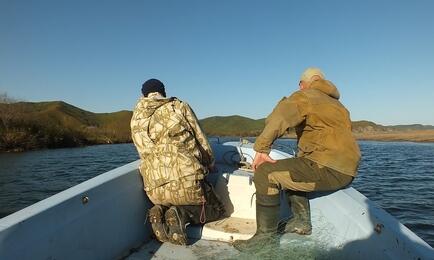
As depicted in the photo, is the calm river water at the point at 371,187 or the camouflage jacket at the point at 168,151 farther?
the calm river water at the point at 371,187

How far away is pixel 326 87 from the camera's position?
11.7ft

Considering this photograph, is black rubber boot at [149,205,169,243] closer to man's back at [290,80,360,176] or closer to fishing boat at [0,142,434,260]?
fishing boat at [0,142,434,260]

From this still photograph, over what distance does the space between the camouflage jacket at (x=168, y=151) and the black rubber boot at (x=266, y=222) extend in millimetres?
739

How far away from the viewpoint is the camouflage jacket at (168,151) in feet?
12.5

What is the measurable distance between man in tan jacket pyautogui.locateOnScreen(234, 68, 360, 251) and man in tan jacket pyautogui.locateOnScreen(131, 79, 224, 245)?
703 mm

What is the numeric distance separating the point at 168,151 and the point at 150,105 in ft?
1.84

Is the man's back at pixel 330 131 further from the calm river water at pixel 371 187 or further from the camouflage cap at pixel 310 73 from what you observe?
the calm river water at pixel 371 187

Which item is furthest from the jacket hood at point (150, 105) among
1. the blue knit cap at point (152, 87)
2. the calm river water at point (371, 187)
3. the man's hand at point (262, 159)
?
the calm river water at point (371, 187)

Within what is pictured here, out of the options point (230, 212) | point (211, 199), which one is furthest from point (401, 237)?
point (230, 212)

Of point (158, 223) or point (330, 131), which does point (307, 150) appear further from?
point (158, 223)

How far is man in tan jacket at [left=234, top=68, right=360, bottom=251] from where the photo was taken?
3338 millimetres

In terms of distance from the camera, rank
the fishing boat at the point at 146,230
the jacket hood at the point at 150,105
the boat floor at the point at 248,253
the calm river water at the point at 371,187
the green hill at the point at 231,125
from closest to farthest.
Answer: the fishing boat at the point at 146,230 < the boat floor at the point at 248,253 < the jacket hood at the point at 150,105 < the calm river water at the point at 371,187 < the green hill at the point at 231,125

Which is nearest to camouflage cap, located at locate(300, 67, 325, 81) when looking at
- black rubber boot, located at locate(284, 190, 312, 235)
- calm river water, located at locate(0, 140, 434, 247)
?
black rubber boot, located at locate(284, 190, 312, 235)

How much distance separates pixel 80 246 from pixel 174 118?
155 cm
